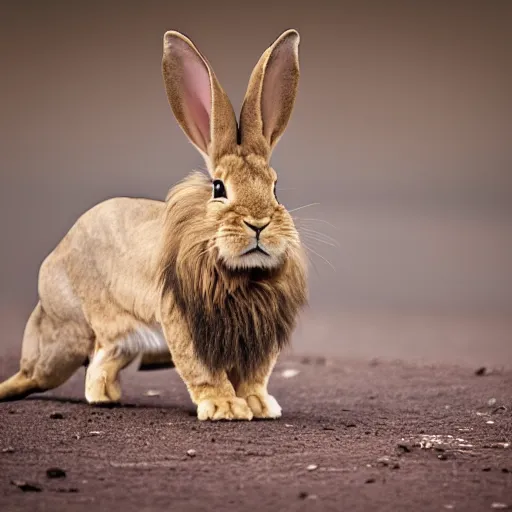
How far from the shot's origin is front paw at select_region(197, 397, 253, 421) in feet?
15.2

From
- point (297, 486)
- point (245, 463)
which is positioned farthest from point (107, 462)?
point (297, 486)

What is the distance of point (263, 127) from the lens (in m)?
4.79

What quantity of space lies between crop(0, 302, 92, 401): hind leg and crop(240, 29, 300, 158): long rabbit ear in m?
1.34

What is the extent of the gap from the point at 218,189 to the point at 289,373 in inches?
104

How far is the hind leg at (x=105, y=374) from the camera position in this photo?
17.1 ft

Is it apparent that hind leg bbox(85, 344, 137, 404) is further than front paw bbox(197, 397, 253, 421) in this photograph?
Yes

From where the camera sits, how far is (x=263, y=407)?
4789 millimetres

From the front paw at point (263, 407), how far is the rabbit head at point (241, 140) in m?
0.61

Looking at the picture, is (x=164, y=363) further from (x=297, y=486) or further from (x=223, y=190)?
(x=297, y=486)

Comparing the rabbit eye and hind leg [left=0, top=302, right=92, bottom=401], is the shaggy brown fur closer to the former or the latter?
the rabbit eye

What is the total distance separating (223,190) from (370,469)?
138 cm

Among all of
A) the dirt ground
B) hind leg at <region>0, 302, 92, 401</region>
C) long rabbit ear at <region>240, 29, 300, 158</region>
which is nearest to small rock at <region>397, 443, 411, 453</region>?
the dirt ground

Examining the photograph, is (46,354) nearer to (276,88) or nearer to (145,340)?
(145,340)

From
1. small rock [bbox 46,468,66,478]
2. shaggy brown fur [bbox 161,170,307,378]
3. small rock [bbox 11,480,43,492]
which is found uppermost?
shaggy brown fur [bbox 161,170,307,378]
